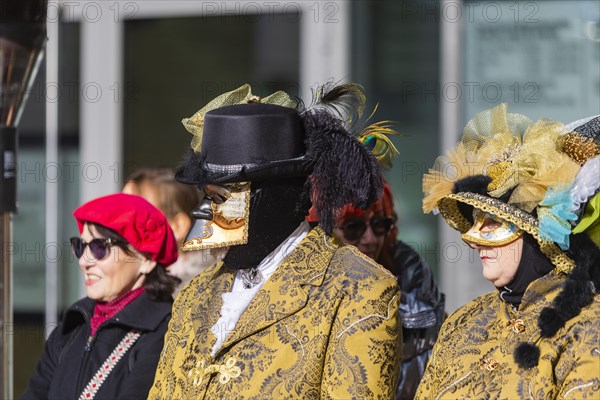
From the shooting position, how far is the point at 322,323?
286 cm

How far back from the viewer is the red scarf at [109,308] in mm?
3787

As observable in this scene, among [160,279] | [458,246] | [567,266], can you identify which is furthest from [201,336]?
[458,246]

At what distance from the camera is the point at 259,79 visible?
6.76 metres

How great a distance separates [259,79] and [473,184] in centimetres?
396

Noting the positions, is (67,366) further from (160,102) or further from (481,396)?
(160,102)

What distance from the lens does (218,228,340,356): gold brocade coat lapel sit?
→ 2.93 meters

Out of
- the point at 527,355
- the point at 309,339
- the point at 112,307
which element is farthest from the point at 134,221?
the point at 527,355

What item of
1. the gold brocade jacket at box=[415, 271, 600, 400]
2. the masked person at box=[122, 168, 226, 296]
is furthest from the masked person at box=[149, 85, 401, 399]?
the masked person at box=[122, 168, 226, 296]

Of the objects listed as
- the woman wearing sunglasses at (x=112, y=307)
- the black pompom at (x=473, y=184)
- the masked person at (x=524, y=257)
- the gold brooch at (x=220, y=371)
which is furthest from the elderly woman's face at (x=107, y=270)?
the black pompom at (x=473, y=184)

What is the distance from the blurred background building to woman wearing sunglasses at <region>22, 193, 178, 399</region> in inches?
88.7

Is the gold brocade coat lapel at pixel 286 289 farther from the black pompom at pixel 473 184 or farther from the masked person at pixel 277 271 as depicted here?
the black pompom at pixel 473 184

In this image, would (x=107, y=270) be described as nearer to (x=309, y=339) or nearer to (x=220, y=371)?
(x=220, y=371)

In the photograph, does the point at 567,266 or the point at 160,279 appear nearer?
the point at 567,266

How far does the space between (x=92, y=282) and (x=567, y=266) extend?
5.97ft
